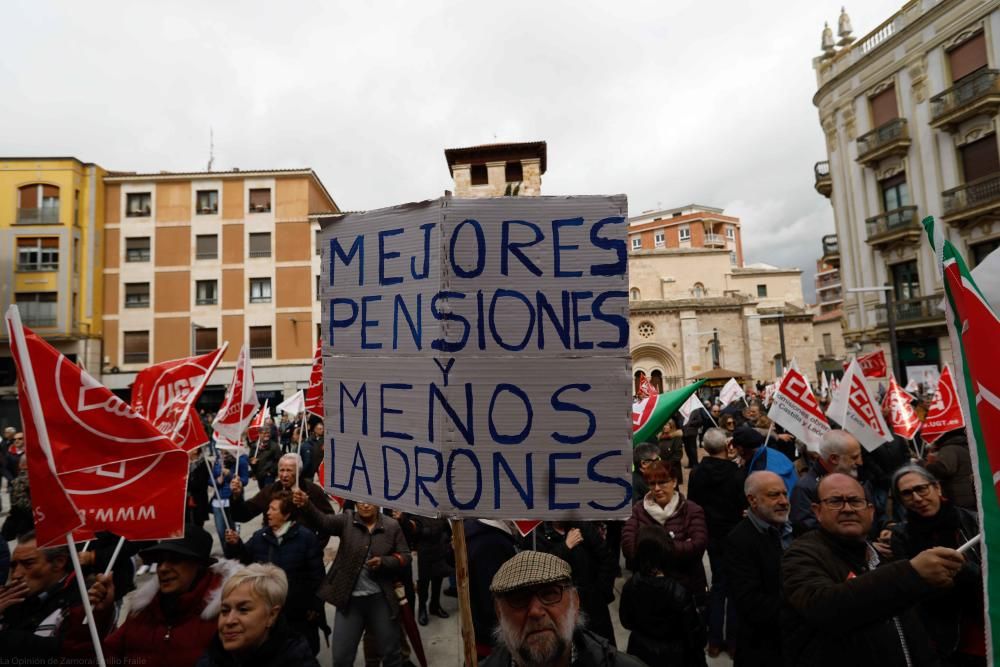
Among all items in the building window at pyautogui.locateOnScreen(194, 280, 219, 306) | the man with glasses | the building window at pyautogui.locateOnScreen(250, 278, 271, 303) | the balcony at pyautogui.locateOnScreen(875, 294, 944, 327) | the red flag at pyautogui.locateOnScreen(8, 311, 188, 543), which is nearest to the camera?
the man with glasses

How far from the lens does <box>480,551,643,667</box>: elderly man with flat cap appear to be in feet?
5.98

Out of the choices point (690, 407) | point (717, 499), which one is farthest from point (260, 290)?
point (717, 499)

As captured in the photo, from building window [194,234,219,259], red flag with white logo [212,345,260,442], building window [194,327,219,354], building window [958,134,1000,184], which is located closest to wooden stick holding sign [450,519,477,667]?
red flag with white logo [212,345,260,442]

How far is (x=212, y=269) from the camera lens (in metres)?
28.7

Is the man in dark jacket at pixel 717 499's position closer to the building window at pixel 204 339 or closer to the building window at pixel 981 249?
the building window at pixel 981 249

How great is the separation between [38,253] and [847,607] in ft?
114

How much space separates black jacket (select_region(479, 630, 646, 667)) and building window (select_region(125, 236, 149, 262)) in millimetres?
32623

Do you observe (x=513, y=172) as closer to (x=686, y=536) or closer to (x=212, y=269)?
→ (x=212, y=269)

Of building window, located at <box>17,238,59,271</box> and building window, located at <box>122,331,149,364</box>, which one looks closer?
building window, located at <box>17,238,59,271</box>

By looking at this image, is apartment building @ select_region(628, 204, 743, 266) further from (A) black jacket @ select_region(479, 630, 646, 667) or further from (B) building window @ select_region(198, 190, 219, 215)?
(A) black jacket @ select_region(479, 630, 646, 667)

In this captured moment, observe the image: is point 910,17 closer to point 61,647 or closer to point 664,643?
point 664,643

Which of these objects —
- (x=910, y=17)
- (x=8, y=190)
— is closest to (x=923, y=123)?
(x=910, y=17)

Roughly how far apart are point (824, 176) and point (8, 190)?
37520 millimetres

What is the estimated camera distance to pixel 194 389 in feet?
15.9
